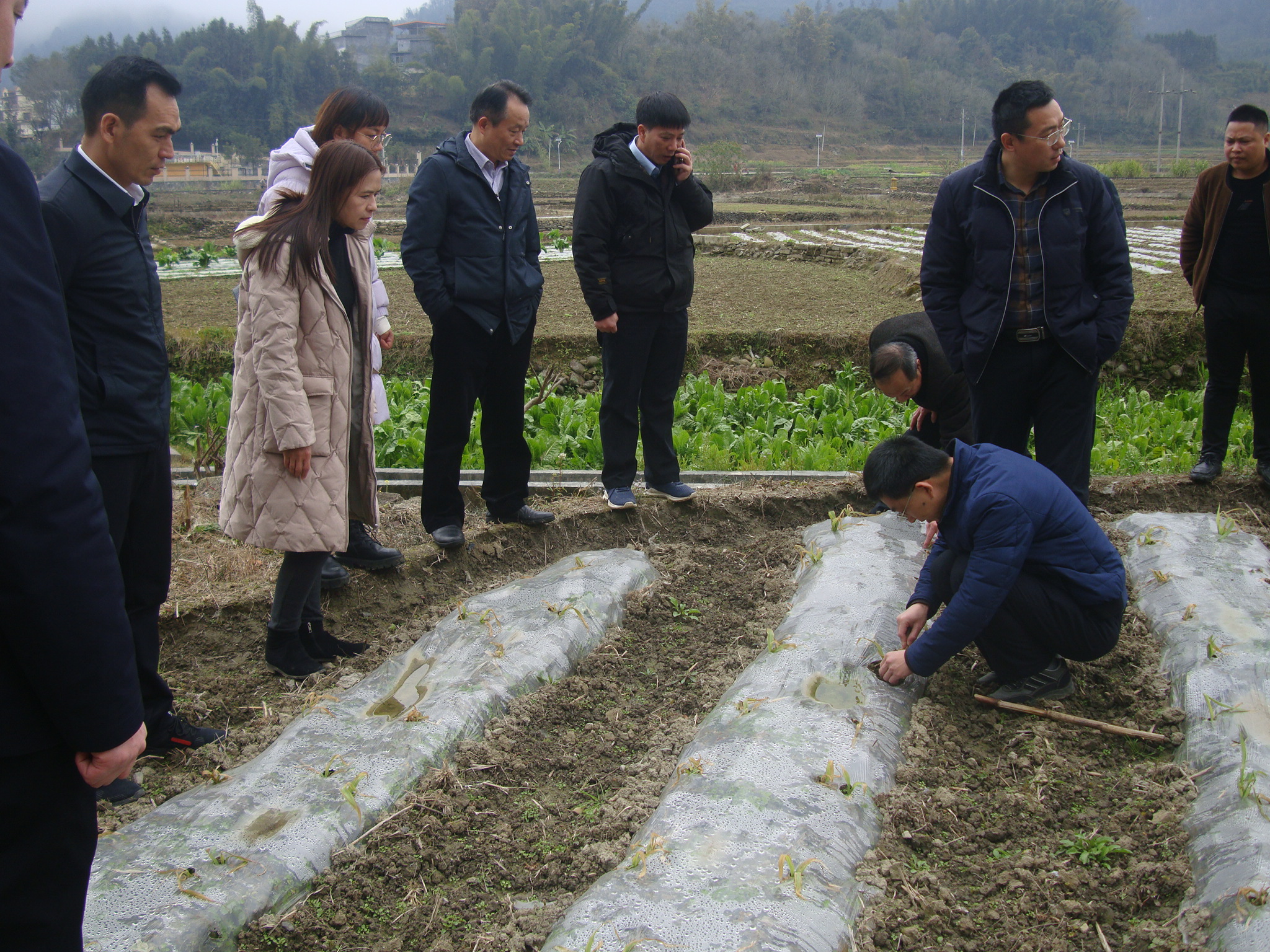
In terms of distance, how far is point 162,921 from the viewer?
1915 millimetres

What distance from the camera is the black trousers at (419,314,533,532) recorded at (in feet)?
12.9

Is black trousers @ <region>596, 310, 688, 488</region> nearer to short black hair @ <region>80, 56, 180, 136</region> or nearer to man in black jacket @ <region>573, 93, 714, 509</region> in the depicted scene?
man in black jacket @ <region>573, 93, 714, 509</region>

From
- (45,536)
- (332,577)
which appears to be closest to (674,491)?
(332,577)

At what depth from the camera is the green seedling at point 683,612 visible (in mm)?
3650

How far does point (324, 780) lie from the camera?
242 centimetres

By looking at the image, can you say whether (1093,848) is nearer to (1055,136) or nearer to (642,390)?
(1055,136)

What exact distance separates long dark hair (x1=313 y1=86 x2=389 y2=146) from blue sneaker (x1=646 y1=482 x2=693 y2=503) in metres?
2.04

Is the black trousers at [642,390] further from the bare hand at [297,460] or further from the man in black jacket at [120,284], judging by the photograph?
the man in black jacket at [120,284]

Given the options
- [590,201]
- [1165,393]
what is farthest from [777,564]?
[1165,393]

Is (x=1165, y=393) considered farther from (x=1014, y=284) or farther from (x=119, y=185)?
(x=119, y=185)

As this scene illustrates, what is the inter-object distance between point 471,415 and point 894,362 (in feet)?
5.89

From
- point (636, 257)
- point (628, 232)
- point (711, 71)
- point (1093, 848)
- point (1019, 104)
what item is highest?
point (711, 71)

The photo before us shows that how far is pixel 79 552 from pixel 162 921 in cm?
107

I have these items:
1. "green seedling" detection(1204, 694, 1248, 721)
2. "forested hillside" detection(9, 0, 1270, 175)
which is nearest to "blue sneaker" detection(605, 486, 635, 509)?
"green seedling" detection(1204, 694, 1248, 721)
